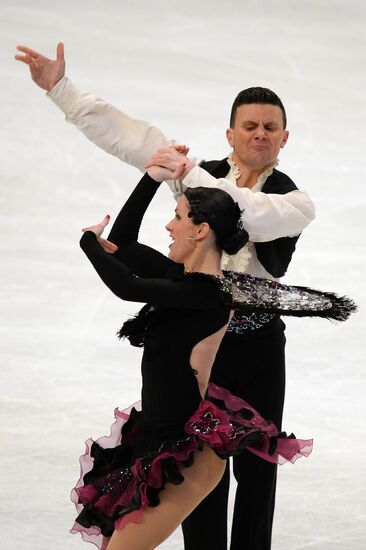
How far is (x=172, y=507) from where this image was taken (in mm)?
2965

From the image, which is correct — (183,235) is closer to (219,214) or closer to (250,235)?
(219,214)

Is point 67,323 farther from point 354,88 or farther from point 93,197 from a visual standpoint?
point 354,88

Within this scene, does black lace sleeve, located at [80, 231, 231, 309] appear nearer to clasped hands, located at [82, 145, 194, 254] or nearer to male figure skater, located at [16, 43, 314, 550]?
clasped hands, located at [82, 145, 194, 254]

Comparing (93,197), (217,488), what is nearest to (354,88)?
(93,197)

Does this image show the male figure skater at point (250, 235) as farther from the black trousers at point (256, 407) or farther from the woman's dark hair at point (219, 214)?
the woman's dark hair at point (219, 214)

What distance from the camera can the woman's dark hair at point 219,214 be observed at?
305 centimetres

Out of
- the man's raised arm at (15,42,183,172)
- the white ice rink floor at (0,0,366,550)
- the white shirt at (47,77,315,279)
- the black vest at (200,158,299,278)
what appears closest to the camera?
the white shirt at (47,77,315,279)

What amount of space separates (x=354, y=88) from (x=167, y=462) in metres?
5.54

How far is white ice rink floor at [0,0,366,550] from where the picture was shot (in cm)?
473

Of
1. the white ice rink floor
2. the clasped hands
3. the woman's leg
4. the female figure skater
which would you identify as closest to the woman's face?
the female figure skater

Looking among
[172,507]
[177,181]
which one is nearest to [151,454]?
[172,507]

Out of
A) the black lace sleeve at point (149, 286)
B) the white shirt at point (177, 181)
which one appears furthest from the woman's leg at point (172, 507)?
the white shirt at point (177, 181)

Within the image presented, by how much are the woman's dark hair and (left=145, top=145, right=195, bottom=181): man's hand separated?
10 cm

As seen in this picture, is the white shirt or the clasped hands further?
the white shirt
